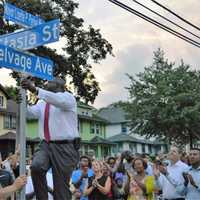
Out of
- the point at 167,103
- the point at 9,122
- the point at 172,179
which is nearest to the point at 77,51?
the point at 167,103

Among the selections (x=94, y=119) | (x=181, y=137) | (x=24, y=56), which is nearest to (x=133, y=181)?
(x=24, y=56)

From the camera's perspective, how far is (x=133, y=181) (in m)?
9.84

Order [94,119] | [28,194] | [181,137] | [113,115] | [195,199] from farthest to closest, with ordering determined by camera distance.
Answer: [113,115] < [94,119] < [181,137] < [195,199] < [28,194]

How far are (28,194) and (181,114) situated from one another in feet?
95.1

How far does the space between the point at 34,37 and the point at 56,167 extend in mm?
1565

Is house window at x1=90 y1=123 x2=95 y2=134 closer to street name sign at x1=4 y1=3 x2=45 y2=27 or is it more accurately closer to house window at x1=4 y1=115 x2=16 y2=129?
house window at x1=4 y1=115 x2=16 y2=129

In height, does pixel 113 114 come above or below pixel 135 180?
above

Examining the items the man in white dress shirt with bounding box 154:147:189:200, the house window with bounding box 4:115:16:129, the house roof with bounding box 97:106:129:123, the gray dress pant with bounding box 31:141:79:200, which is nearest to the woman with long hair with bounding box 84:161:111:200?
the man in white dress shirt with bounding box 154:147:189:200

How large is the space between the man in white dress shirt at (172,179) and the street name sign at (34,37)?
5.24m

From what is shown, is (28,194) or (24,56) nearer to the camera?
(24,56)

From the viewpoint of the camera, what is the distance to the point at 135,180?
386 inches

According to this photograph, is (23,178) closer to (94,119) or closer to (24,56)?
(24,56)

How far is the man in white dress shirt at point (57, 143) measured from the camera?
19.0 ft

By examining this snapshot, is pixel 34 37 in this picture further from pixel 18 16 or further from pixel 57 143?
pixel 57 143
